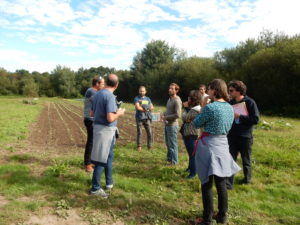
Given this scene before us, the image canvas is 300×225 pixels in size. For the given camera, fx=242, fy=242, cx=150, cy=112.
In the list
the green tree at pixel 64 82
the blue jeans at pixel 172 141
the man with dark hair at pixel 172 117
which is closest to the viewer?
the man with dark hair at pixel 172 117

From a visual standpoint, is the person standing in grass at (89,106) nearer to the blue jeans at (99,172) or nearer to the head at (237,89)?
the blue jeans at (99,172)

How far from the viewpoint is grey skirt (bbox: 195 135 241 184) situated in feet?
10.8

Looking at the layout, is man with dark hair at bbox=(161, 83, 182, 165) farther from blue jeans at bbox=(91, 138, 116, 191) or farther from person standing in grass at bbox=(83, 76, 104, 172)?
blue jeans at bbox=(91, 138, 116, 191)

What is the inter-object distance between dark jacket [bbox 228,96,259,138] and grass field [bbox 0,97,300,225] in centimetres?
115

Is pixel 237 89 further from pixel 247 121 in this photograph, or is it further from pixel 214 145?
pixel 214 145

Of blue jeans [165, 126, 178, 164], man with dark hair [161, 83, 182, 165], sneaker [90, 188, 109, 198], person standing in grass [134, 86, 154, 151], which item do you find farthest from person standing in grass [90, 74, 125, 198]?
person standing in grass [134, 86, 154, 151]

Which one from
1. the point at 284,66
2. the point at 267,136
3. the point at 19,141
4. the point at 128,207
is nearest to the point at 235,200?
the point at 128,207

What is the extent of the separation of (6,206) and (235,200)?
392 centimetres

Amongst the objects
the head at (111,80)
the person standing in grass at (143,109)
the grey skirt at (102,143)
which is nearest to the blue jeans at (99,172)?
the grey skirt at (102,143)

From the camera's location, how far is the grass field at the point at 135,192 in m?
3.78

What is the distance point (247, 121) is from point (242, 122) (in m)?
0.09

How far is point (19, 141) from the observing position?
360 inches

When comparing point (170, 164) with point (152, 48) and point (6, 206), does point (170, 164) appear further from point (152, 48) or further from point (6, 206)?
point (152, 48)

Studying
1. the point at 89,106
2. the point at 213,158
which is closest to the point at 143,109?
the point at 89,106
